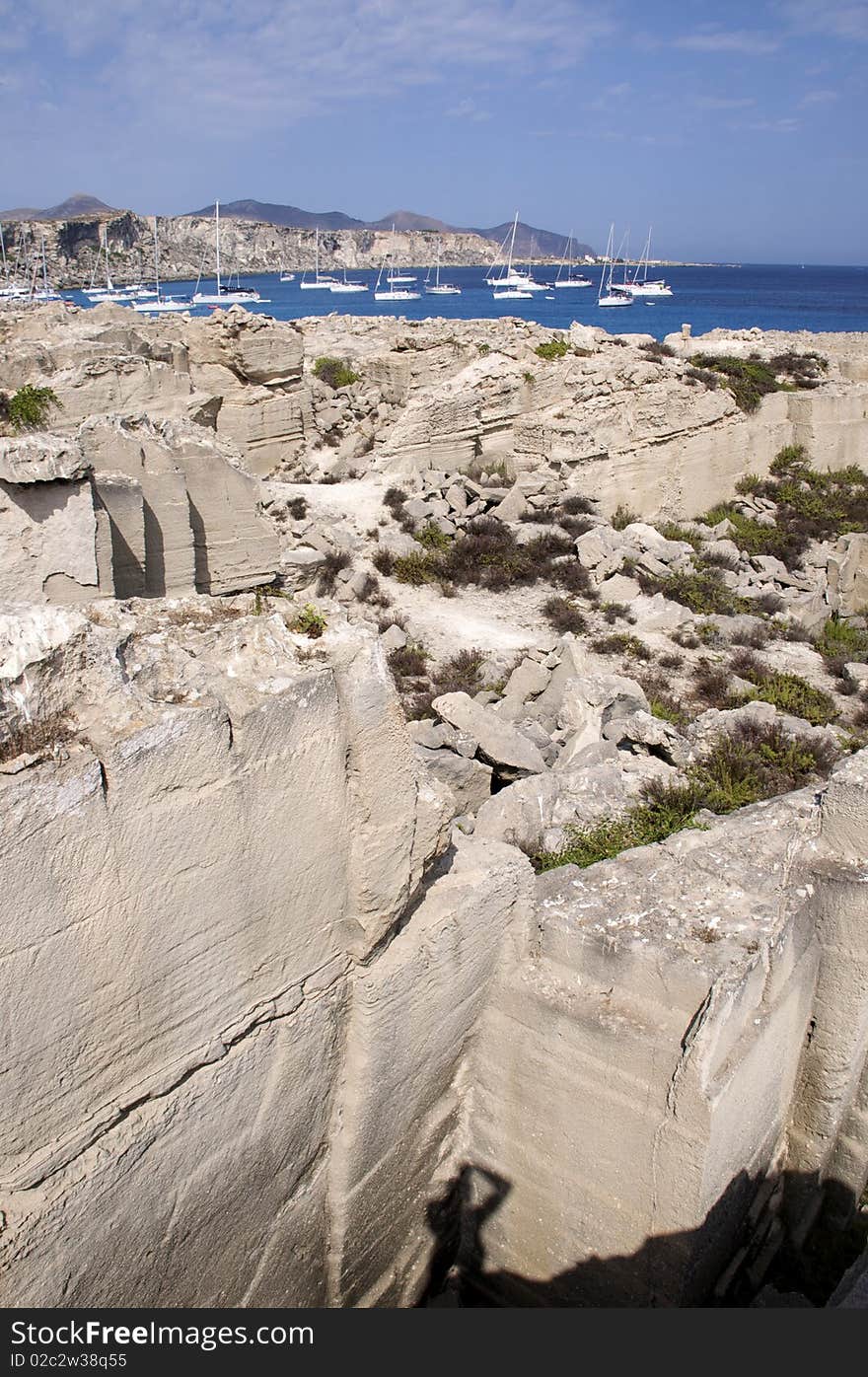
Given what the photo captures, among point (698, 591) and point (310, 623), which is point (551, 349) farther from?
point (310, 623)

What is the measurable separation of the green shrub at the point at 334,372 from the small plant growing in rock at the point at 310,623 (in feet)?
62.8

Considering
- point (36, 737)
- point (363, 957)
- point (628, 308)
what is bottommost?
point (363, 957)

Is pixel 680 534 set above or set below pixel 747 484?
below

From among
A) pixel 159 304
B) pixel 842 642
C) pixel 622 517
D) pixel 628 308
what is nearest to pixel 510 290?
pixel 628 308

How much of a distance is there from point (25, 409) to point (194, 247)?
15097cm

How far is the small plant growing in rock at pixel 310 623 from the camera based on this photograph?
3227 mm

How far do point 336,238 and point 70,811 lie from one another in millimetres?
188144

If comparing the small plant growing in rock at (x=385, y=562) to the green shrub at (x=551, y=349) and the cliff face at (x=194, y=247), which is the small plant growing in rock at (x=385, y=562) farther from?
the cliff face at (x=194, y=247)

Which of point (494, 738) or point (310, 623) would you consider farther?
point (494, 738)

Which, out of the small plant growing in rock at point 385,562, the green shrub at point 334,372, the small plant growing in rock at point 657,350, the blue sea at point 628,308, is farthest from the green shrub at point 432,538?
the blue sea at point 628,308

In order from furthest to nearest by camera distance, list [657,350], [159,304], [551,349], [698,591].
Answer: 1. [159,304]
2. [657,350]
3. [551,349]
4. [698,591]

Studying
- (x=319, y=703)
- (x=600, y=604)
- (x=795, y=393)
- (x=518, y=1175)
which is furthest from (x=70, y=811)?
(x=795, y=393)

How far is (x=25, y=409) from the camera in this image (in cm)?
777

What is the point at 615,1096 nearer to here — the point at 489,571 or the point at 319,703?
the point at 319,703
